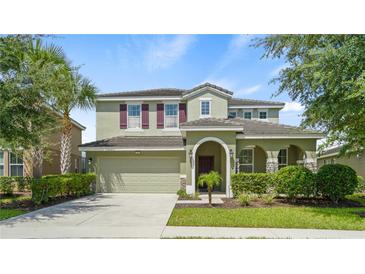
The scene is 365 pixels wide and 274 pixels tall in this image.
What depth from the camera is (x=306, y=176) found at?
11.0 meters

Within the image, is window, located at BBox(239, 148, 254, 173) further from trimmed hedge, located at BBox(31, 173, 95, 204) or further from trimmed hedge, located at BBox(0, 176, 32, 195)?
trimmed hedge, located at BBox(0, 176, 32, 195)

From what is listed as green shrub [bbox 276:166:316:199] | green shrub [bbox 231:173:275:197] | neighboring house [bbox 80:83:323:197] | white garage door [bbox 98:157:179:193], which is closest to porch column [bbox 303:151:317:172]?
neighboring house [bbox 80:83:323:197]

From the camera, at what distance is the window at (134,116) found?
17.3 metres

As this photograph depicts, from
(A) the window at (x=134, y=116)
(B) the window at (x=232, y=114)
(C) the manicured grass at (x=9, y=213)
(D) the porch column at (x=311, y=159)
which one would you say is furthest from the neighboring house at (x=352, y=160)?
(C) the manicured grass at (x=9, y=213)

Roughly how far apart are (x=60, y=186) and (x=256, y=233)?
368 inches

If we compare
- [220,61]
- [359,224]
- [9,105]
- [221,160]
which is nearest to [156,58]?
[220,61]

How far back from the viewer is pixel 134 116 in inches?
684

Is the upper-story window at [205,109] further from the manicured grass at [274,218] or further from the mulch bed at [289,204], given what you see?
the manicured grass at [274,218]

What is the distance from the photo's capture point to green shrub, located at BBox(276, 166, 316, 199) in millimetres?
10909

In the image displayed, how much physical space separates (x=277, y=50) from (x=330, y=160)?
15.9 meters
